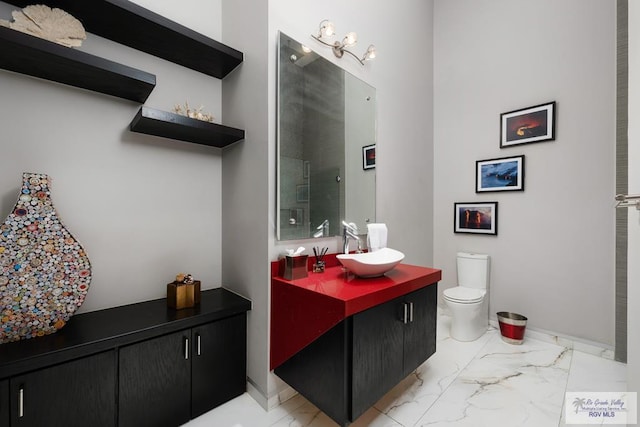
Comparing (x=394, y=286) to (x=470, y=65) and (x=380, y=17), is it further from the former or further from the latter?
(x=470, y=65)

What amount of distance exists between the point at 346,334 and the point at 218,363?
2.90 feet

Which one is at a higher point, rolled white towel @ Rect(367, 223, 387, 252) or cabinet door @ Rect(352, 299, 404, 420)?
rolled white towel @ Rect(367, 223, 387, 252)

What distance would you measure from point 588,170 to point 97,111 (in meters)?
3.62

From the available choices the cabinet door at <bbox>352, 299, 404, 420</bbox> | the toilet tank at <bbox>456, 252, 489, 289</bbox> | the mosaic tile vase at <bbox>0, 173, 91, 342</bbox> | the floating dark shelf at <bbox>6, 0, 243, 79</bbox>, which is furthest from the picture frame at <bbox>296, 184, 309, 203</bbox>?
the toilet tank at <bbox>456, 252, 489, 289</bbox>

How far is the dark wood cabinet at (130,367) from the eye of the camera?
1126 millimetres

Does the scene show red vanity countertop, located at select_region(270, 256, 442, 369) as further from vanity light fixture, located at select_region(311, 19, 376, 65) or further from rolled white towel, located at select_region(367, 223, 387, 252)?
vanity light fixture, located at select_region(311, 19, 376, 65)

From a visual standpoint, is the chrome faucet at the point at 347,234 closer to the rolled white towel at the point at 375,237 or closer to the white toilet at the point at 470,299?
the rolled white towel at the point at 375,237

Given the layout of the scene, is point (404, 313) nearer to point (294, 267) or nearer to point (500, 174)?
point (294, 267)

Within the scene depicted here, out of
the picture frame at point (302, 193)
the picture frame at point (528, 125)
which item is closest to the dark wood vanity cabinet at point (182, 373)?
the picture frame at point (302, 193)

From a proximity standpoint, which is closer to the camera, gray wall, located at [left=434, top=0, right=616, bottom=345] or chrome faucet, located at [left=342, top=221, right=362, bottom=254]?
chrome faucet, located at [left=342, top=221, right=362, bottom=254]

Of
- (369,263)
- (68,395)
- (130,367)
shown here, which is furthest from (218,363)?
(369,263)

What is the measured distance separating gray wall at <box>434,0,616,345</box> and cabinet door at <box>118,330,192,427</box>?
2.71 metres

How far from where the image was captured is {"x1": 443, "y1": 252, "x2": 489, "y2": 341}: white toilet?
8.13 feet

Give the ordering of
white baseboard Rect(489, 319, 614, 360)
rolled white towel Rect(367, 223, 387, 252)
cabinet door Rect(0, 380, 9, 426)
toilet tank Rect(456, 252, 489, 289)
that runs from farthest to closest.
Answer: toilet tank Rect(456, 252, 489, 289), white baseboard Rect(489, 319, 614, 360), rolled white towel Rect(367, 223, 387, 252), cabinet door Rect(0, 380, 9, 426)
